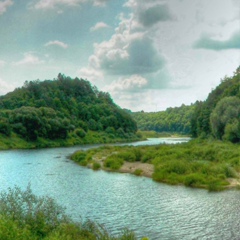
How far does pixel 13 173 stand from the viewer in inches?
1955

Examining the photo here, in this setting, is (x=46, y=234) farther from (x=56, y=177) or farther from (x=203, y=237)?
(x=56, y=177)

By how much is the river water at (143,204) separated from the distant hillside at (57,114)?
6752 cm

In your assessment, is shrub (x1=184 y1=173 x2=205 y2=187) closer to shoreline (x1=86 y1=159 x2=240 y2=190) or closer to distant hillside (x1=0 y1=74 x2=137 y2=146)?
shoreline (x1=86 y1=159 x2=240 y2=190)

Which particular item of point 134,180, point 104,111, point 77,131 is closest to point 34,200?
point 134,180

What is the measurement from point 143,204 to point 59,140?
319 feet

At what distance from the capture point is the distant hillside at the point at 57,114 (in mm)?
113250

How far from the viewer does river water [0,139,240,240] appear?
2347 centimetres

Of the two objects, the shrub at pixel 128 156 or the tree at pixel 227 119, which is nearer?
the shrub at pixel 128 156

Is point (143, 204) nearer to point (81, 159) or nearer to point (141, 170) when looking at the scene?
point (141, 170)

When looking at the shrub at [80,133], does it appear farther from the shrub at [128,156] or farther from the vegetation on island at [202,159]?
the shrub at [128,156]

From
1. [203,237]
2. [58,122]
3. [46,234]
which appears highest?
[58,122]

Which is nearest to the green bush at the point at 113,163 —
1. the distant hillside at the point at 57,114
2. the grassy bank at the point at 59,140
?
the grassy bank at the point at 59,140

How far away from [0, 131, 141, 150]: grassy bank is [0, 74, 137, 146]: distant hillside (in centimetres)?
92

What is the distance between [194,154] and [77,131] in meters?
89.4
